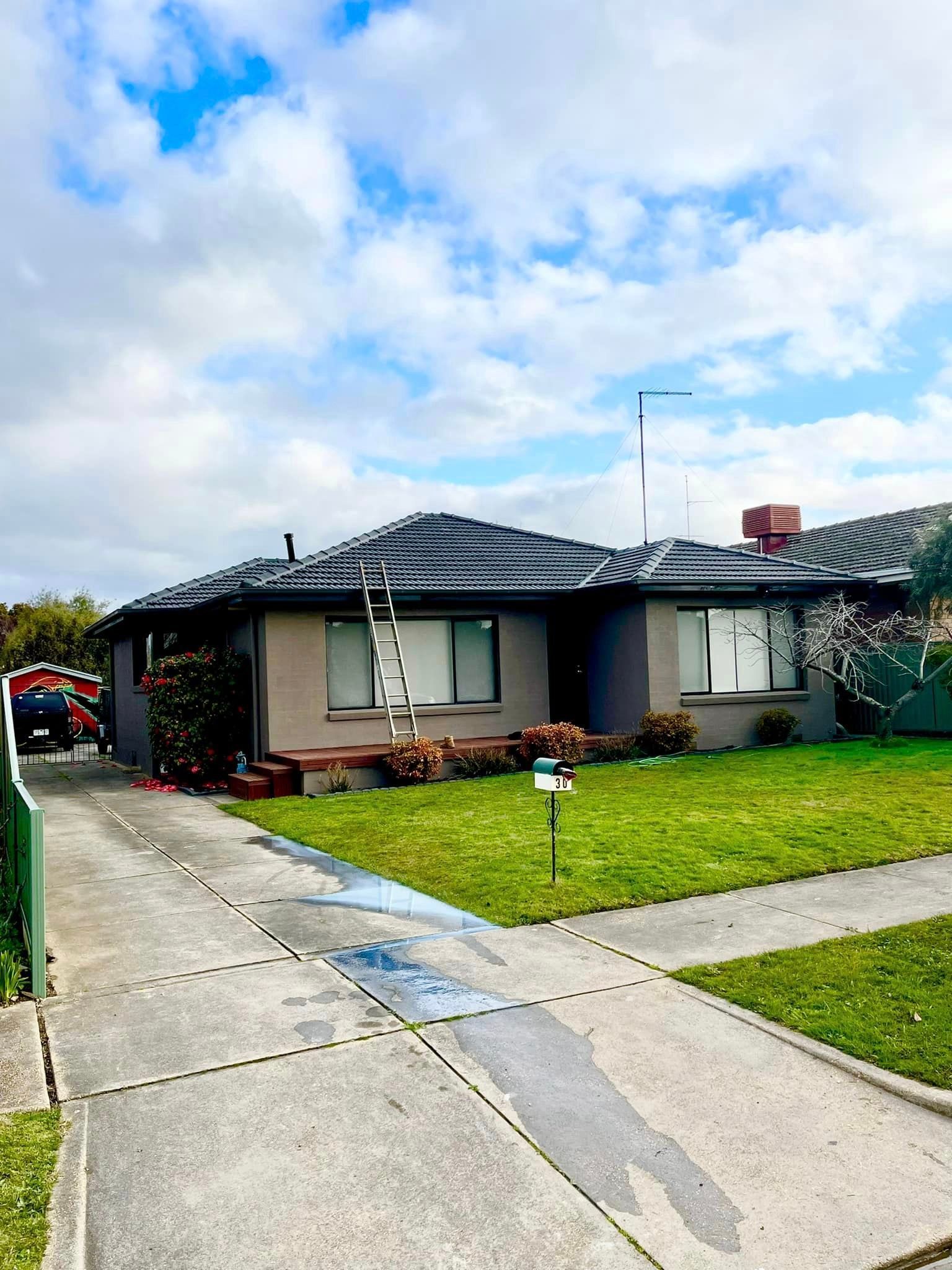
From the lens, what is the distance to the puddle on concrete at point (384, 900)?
6680 millimetres

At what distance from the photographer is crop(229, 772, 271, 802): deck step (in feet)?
43.3

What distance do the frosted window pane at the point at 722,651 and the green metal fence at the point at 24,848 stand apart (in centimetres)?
1191

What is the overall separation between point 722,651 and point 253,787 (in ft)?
28.6

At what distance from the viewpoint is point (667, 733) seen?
15562 mm

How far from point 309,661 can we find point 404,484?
16.3 metres

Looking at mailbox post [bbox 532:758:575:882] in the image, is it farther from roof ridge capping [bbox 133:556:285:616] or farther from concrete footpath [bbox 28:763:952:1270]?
roof ridge capping [bbox 133:556:285:616]

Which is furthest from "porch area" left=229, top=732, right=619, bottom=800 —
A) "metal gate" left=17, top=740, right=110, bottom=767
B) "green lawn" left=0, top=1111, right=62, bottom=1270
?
"metal gate" left=17, top=740, right=110, bottom=767

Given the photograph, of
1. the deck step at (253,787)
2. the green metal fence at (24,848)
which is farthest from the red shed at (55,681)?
the green metal fence at (24,848)

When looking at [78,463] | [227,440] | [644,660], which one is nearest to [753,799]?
[644,660]

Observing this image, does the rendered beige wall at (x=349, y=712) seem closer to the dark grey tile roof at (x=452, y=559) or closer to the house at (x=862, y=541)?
the dark grey tile roof at (x=452, y=559)

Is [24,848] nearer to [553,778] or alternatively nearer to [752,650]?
[553,778]

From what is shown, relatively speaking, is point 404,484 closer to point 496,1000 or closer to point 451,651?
point 451,651

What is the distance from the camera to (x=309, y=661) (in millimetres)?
14758

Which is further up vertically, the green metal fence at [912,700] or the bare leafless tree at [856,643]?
the bare leafless tree at [856,643]
